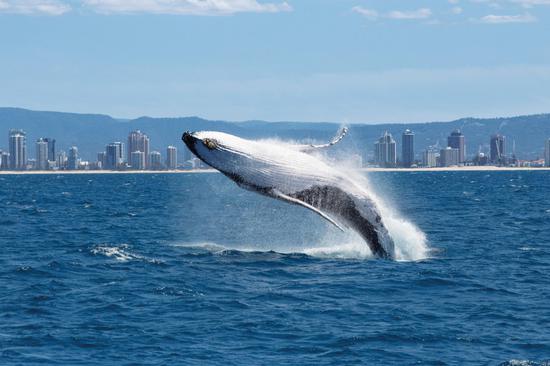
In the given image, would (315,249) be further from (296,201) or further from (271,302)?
(271,302)

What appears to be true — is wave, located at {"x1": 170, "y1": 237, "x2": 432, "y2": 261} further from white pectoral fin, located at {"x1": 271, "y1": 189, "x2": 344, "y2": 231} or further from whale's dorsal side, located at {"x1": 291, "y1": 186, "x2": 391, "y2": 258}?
white pectoral fin, located at {"x1": 271, "y1": 189, "x2": 344, "y2": 231}

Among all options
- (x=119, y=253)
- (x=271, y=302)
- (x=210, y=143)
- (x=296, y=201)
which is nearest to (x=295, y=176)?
(x=296, y=201)

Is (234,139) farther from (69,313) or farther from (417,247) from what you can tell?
(417,247)

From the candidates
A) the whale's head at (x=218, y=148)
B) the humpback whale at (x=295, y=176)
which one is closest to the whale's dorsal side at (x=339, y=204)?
the humpback whale at (x=295, y=176)

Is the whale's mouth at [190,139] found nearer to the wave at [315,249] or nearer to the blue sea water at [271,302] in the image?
the blue sea water at [271,302]

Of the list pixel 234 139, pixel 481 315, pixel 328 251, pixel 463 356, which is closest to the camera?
pixel 463 356

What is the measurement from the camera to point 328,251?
3183 cm

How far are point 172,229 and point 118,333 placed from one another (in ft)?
91.7

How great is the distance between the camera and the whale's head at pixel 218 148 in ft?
71.1

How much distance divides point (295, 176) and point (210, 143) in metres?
3.02

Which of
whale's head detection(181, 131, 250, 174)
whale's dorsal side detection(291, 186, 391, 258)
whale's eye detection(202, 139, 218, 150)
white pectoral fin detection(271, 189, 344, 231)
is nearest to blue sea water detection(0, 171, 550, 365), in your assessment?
whale's dorsal side detection(291, 186, 391, 258)

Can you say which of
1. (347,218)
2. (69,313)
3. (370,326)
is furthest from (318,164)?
(69,313)

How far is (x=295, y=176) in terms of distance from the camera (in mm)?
23844

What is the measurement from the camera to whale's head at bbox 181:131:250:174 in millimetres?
21672
